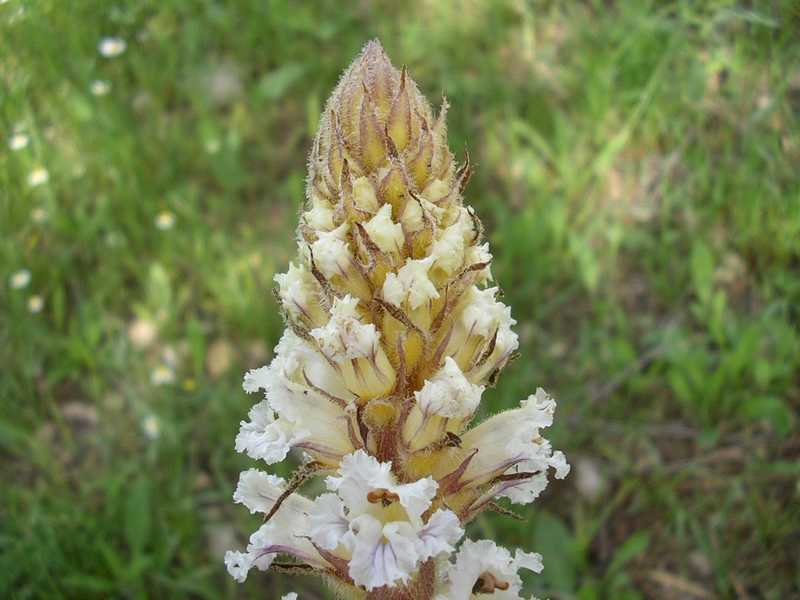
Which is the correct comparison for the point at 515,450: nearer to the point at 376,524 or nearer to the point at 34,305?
the point at 376,524

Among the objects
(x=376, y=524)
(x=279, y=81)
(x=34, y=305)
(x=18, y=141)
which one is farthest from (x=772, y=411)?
(x=18, y=141)

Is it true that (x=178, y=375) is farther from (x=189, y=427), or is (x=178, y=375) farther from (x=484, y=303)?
(x=484, y=303)

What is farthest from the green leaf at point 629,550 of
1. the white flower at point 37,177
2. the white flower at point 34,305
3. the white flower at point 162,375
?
the white flower at point 37,177

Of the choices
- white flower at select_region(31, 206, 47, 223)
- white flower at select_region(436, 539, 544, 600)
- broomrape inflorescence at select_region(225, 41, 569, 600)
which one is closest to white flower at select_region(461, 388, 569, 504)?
broomrape inflorescence at select_region(225, 41, 569, 600)

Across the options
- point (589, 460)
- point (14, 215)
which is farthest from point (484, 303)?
point (14, 215)

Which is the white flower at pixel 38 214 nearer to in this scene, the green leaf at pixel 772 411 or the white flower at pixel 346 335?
the white flower at pixel 346 335
